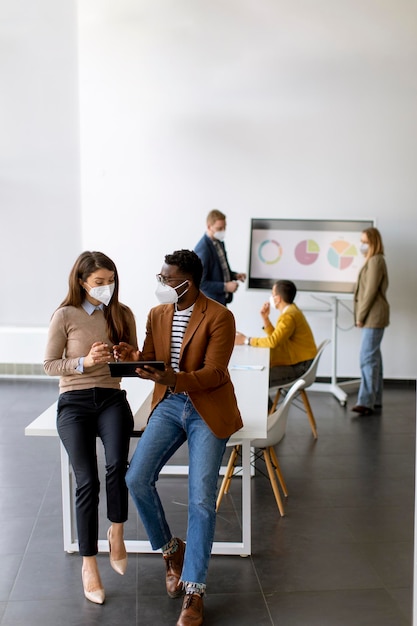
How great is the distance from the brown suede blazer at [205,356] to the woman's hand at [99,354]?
0.19 m

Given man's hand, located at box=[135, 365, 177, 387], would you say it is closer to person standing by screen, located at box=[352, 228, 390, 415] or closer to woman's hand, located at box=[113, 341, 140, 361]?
woman's hand, located at box=[113, 341, 140, 361]

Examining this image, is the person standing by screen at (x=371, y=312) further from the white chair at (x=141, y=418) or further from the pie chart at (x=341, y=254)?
the white chair at (x=141, y=418)

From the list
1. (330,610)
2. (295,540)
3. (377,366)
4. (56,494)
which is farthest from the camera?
(377,366)

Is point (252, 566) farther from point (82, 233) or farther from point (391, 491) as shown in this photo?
point (82, 233)

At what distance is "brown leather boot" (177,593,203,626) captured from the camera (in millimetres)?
2951

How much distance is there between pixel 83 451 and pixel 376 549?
163 centimetres

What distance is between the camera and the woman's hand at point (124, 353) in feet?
10.7

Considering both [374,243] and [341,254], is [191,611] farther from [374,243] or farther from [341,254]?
[341,254]

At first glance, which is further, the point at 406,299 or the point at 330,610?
the point at 406,299

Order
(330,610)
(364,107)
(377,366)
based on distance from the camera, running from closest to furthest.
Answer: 1. (330,610)
2. (377,366)
3. (364,107)

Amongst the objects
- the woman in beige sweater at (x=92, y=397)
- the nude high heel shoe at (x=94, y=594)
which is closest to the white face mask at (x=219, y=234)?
the woman in beige sweater at (x=92, y=397)

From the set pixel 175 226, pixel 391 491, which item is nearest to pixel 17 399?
pixel 175 226

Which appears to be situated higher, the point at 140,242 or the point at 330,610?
the point at 140,242

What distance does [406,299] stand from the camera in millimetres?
7648
